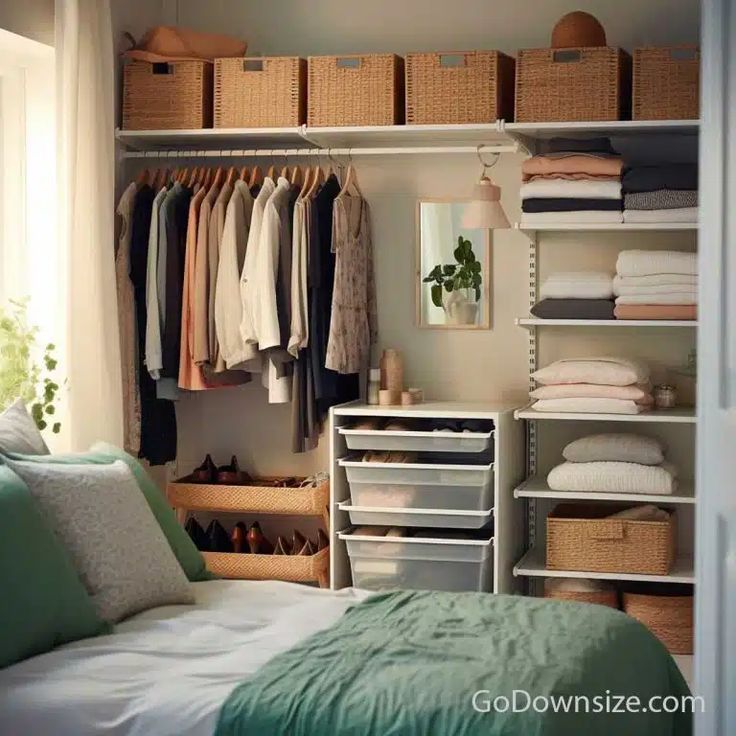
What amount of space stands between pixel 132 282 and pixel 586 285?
1.67m

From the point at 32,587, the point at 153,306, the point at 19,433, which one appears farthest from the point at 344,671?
the point at 153,306

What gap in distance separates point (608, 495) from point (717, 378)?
2.37 metres

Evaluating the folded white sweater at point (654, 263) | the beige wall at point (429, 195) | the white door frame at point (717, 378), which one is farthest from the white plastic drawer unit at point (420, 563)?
the white door frame at point (717, 378)

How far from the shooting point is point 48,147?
452 centimetres

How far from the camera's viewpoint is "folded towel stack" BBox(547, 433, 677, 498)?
4.47 metres

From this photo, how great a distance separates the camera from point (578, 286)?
14.9 feet

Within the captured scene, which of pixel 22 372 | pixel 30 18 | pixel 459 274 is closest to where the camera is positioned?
pixel 22 372

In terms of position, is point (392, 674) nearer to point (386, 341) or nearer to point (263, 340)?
point (263, 340)

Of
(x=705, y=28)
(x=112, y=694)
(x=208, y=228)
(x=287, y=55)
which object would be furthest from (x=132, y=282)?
(x=705, y=28)

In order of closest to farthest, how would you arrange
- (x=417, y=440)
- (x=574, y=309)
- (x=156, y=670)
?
(x=156, y=670), (x=574, y=309), (x=417, y=440)

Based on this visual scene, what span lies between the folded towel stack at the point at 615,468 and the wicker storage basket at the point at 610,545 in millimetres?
119

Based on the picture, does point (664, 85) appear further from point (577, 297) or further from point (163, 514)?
point (163, 514)

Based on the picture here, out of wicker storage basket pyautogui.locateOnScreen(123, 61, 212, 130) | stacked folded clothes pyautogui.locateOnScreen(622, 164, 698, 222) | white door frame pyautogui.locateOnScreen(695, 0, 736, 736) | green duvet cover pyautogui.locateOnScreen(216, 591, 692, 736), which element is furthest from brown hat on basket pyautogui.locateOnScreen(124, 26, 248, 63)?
white door frame pyautogui.locateOnScreen(695, 0, 736, 736)

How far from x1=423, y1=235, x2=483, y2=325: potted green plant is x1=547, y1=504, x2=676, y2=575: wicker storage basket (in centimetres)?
91
